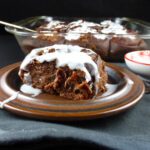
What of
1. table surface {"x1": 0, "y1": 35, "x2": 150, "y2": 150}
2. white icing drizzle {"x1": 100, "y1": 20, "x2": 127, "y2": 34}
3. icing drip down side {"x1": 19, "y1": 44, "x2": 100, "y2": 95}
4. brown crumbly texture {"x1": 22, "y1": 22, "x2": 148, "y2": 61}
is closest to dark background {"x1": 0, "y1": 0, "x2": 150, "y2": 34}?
white icing drizzle {"x1": 100, "y1": 20, "x2": 127, "y2": 34}

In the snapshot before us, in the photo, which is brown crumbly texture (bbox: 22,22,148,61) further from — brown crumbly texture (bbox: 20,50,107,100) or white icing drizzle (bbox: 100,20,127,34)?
brown crumbly texture (bbox: 20,50,107,100)

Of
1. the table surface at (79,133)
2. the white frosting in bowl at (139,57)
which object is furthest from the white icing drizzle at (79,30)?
the table surface at (79,133)

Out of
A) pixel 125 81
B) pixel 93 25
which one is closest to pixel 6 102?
pixel 125 81

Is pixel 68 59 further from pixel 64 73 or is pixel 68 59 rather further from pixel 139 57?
pixel 139 57

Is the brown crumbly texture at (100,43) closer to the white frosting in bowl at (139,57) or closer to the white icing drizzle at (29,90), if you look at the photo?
the white frosting in bowl at (139,57)

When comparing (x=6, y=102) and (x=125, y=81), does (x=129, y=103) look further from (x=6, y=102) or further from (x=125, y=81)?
(x=6, y=102)

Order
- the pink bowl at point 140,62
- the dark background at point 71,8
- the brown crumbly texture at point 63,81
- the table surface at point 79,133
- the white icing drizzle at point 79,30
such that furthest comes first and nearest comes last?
the dark background at point 71,8 → the white icing drizzle at point 79,30 → the pink bowl at point 140,62 → the brown crumbly texture at point 63,81 → the table surface at point 79,133
